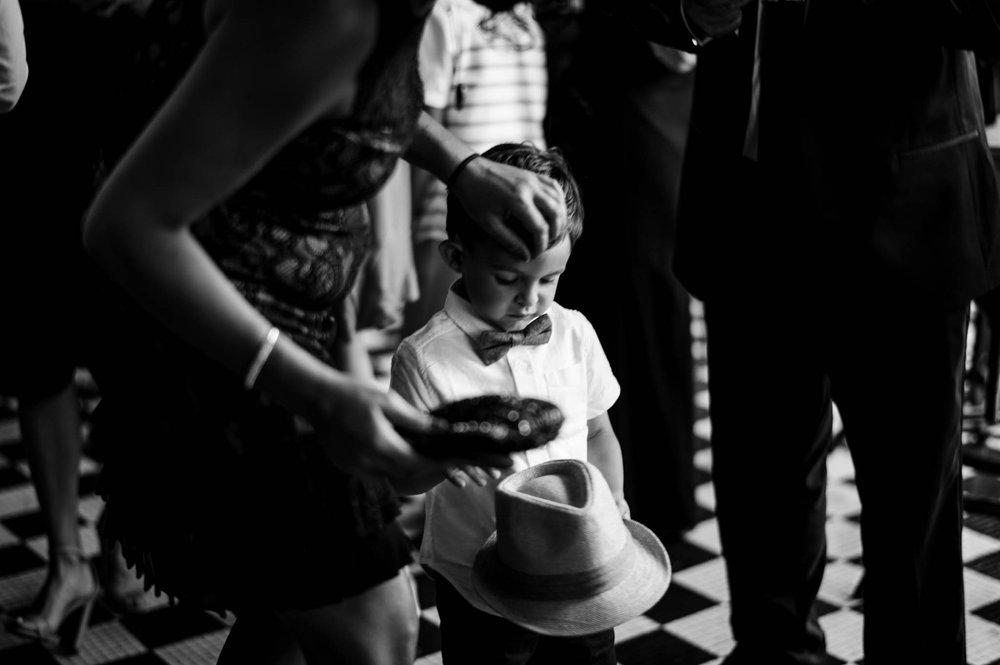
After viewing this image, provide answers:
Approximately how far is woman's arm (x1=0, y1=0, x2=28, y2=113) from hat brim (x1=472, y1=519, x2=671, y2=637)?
1091mm

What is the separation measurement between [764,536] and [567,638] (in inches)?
24.8

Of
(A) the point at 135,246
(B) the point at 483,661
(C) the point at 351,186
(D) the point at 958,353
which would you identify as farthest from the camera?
(D) the point at 958,353

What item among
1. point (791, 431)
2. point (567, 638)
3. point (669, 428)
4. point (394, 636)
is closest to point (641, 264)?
point (669, 428)

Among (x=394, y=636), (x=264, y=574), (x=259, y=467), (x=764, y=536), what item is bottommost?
(x=764, y=536)

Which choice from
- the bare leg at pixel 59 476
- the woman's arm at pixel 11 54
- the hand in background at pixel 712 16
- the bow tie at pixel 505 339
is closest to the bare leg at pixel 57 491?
the bare leg at pixel 59 476

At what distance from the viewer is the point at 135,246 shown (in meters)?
1.00

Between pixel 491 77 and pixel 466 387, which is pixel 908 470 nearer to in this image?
pixel 466 387

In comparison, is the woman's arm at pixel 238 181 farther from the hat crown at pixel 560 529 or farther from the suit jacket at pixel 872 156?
the suit jacket at pixel 872 156

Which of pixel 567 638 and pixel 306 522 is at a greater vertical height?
pixel 306 522

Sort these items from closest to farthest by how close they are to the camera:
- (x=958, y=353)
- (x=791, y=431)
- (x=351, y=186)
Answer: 1. (x=351, y=186)
2. (x=958, y=353)
3. (x=791, y=431)

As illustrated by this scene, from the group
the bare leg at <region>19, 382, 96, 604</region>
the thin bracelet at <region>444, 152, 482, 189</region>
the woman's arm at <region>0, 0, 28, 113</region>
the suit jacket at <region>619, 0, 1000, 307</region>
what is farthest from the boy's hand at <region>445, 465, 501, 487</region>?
the bare leg at <region>19, 382, 96, 604</region>

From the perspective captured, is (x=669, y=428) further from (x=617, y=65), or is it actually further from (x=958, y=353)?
(x=958, y=353)

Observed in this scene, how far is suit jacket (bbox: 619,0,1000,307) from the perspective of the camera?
69.5 inches

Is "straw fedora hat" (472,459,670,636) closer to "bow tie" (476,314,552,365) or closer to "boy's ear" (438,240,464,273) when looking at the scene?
"bow tie" (476,314,552,365)
